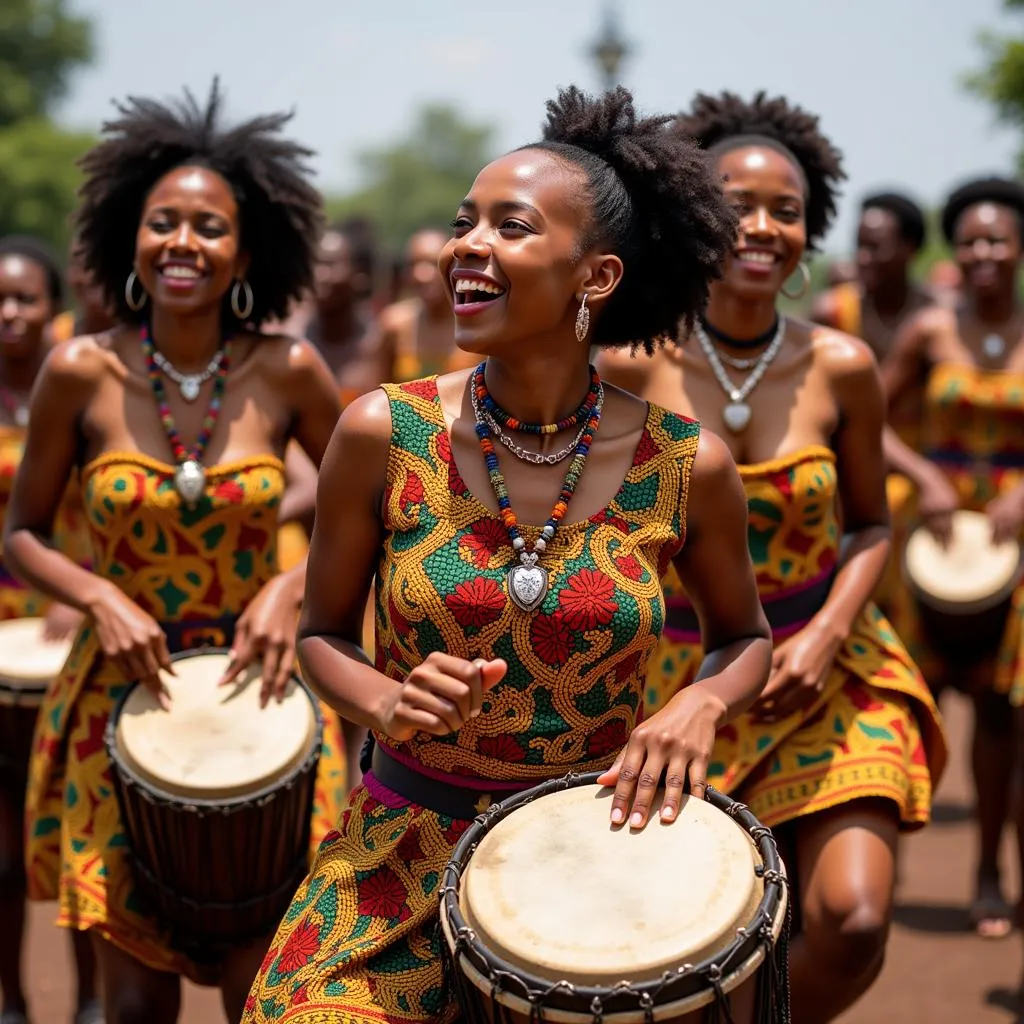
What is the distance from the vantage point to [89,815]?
14.7ft

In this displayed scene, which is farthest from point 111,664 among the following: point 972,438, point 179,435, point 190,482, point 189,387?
point 972,438

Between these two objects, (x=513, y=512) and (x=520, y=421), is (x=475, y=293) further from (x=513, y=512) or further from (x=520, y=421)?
(x=513, y=512)

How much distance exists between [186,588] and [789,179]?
187 cm

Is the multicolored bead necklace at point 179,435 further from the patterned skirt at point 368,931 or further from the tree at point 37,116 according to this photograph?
the tree at point 37,116

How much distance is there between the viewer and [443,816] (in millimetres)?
3271

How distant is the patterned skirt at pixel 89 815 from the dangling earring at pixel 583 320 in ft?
5.19

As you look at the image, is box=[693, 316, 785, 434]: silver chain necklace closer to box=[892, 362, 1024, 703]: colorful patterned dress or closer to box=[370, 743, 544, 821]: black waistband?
box=[370, 743, 544, 821]: black waistband

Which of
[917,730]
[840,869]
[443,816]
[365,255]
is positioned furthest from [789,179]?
[365,255]

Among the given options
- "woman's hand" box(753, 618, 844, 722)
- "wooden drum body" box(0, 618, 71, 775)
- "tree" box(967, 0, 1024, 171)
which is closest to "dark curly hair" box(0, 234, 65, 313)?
"wooden drum body" box(0, 618, 71, 775)

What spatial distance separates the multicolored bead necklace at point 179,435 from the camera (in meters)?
4.52

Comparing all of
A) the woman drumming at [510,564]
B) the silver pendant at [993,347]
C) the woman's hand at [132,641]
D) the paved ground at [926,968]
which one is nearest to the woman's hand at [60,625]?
the paved ground at [926,968]

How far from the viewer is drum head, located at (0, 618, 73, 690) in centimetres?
559

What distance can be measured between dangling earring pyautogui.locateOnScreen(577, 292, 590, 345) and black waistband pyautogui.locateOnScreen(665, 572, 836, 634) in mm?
1278

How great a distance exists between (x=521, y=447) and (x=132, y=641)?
1.37 meters
